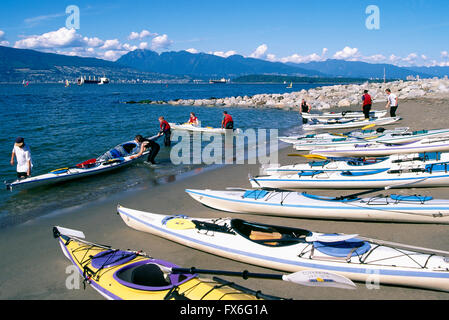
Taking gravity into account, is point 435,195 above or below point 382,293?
above

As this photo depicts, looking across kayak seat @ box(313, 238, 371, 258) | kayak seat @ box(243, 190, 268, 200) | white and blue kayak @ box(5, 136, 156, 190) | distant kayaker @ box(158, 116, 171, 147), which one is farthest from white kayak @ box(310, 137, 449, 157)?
kayak seat @ box(313, 238, 371, 258)

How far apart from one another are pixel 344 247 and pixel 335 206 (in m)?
2.25

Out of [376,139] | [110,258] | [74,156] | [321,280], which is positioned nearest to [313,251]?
[321,280]

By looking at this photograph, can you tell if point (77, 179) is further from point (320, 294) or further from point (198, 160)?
point (320, 294)

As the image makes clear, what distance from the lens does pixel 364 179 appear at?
31.8 feet

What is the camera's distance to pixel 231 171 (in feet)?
44.6

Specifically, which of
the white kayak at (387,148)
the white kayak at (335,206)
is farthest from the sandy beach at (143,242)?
the white kayak at (387,148)

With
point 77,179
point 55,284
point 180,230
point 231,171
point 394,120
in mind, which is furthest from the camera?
point 394,120

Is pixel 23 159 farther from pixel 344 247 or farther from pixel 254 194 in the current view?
pixel 344 247

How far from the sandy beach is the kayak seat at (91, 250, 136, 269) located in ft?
1.58

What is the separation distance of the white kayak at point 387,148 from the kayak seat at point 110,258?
448 inches
